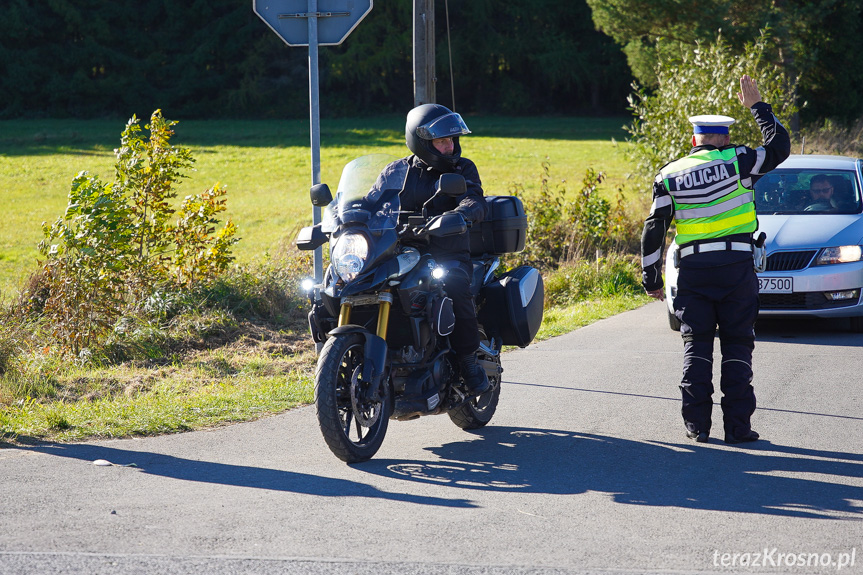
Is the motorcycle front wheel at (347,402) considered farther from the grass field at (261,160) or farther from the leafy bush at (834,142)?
the leafy bush at (834,142)

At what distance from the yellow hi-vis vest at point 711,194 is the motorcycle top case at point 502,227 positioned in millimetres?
963

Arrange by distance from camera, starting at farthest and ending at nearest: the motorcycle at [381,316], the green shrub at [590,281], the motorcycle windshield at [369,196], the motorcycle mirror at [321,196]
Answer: the green shrub at [590,281]
the motorcycle mirror at [321,196]
the motorcycle windshield at [369,196]
the motorcycle at [381,316]

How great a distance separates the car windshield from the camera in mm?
10719

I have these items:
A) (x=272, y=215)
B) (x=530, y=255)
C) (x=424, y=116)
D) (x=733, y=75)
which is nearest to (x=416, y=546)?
(x=424, y=116)

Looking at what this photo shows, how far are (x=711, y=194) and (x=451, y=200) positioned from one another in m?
1.60

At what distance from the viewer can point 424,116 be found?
235 inches

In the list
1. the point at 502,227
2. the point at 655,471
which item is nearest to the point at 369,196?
the point at 502,227

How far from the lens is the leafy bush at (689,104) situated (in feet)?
53.8

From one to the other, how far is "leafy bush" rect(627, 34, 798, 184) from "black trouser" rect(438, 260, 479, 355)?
11249 millimetres

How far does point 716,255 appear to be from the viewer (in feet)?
20.2

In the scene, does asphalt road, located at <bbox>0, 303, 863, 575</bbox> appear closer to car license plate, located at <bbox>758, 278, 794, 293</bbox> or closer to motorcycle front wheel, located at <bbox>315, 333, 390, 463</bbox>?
motorcycle front wheel, located at <bbox>315, 333, 390, 463</bbox>

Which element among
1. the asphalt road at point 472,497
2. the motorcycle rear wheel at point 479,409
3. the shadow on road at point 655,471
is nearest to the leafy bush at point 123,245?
the asphalt road at point 472,497

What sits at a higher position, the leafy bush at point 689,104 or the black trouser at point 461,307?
the leafy bush at point 689,104

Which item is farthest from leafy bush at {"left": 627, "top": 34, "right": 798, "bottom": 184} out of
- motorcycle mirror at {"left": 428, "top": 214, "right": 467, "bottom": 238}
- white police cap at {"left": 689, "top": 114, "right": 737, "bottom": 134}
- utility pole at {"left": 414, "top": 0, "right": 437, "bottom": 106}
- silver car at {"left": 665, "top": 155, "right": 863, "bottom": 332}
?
motorcycle mirror at {"left": 428, "top": 214, "right": 467, "bottom": 238}
